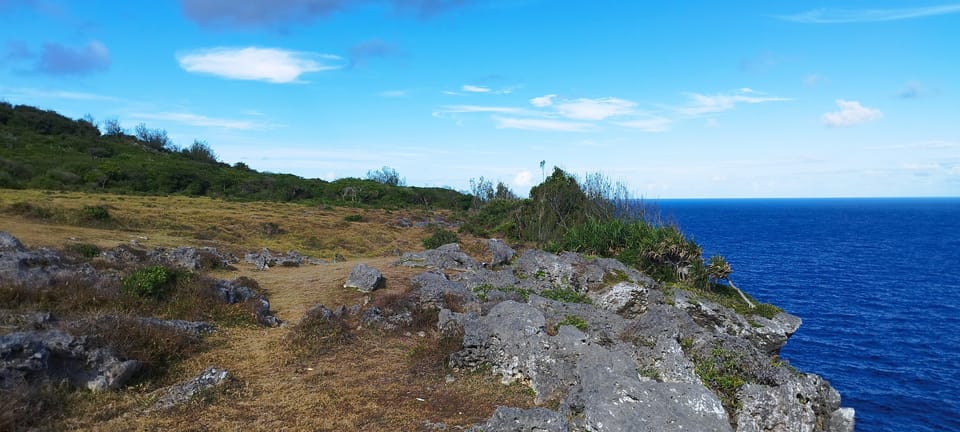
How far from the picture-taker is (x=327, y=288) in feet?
63.3

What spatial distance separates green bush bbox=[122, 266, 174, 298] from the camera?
14688 millimetres

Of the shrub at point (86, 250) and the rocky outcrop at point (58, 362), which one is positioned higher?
the shrub at point (86, 250)

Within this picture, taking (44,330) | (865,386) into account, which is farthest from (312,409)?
(865,386)

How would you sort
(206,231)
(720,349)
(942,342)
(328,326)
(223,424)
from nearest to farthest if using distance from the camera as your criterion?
(223,424), (720,349), (328,326), (942,342), (206,231)

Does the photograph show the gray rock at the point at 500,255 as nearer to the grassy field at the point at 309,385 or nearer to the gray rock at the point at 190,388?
the grassy field at the point at 309,385

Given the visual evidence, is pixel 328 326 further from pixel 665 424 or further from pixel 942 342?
pixel 942 342

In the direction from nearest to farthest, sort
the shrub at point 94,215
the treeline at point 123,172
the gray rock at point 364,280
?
the gray rock at point 364,280 → the shrub at point 94,215 → the treeline at point 123,172

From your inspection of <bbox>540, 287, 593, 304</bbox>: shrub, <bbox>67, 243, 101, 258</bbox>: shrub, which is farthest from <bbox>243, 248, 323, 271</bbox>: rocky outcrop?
<bbox>540, 287, 593, 304</bbox>: shrub

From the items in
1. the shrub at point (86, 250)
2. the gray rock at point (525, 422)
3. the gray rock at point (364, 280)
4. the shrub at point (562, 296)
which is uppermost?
the shrub at point (86, 250)

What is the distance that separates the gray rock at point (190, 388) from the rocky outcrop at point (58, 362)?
102 centimetres

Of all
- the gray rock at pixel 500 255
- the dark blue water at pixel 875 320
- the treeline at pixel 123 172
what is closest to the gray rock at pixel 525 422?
the gray rock at pixel 500 255

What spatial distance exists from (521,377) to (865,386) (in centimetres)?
2146

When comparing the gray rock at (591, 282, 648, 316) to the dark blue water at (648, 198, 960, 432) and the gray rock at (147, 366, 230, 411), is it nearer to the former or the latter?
the dark blue water at (648, 198, 960, 432)

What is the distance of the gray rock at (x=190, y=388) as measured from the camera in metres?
9.52
